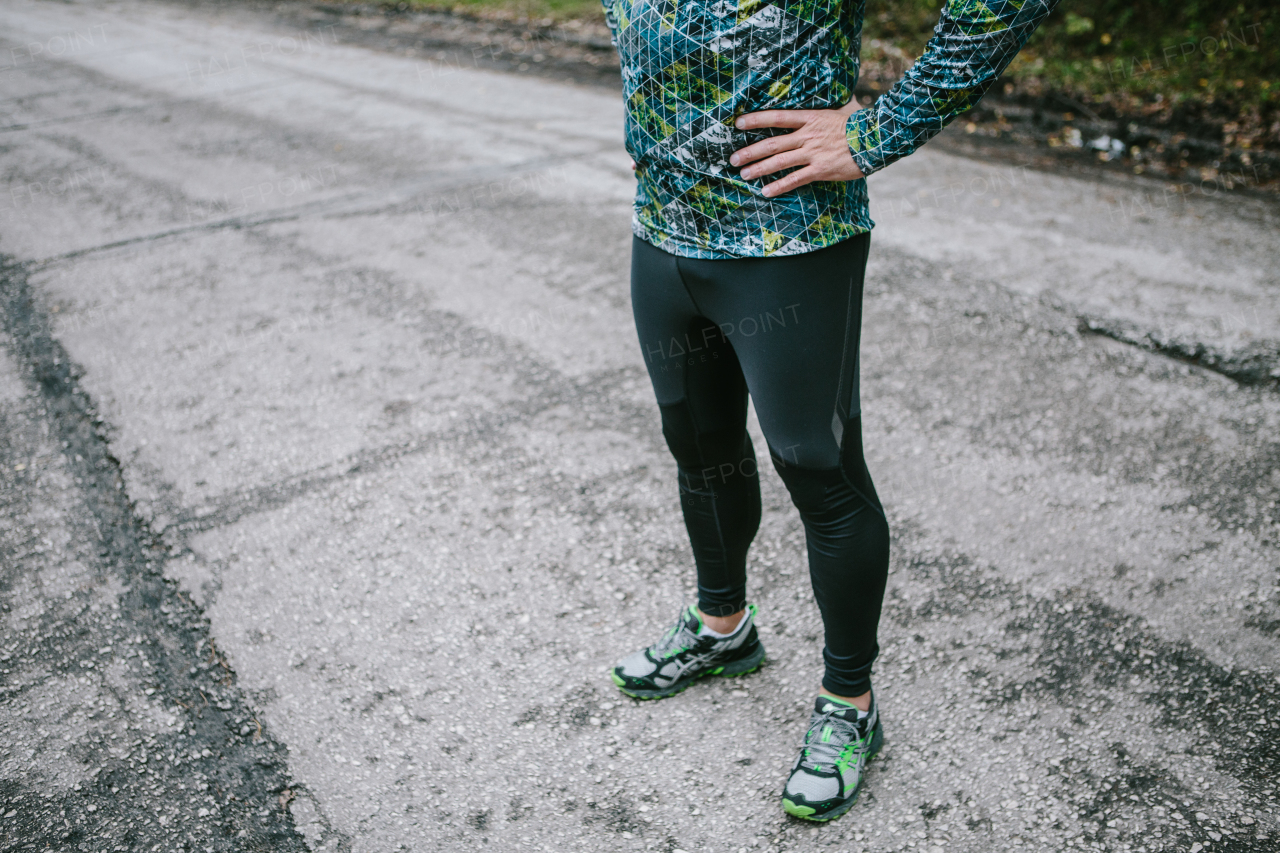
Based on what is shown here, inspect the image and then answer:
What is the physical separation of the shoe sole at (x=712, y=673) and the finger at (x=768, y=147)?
1.24m

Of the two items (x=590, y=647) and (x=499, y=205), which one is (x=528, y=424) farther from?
(x=499, y=205)

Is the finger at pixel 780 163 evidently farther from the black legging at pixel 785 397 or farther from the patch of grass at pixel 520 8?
the patch of grass at pixel 520 8

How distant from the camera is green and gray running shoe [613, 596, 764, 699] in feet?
7.00

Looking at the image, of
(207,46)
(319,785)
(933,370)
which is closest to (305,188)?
(933,370)

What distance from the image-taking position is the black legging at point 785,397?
5.21 feet

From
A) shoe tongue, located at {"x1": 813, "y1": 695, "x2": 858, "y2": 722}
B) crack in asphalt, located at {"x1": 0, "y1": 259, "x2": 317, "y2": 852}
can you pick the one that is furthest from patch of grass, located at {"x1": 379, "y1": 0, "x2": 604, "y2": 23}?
shoe tongue, located at {"x1": 813, "y1": 695, "x2": 858, "y2": 722}

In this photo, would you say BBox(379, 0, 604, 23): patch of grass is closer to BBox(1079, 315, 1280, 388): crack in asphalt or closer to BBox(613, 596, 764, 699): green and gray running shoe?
BBox(1079, 315, 1280, 388): crack in asphalt

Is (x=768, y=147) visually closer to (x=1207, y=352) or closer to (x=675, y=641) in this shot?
(x=675, y=641)

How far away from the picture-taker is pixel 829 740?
6.11 feet

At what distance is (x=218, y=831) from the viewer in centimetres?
183

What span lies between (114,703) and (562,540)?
123cm

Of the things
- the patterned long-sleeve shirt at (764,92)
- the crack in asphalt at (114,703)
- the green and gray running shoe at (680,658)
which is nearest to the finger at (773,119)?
the patterned long-sleeve shirt at (764,92)

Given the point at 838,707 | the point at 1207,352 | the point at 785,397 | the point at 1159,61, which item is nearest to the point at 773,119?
the point at 785,397

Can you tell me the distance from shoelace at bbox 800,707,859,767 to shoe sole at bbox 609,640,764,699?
0.33 m
